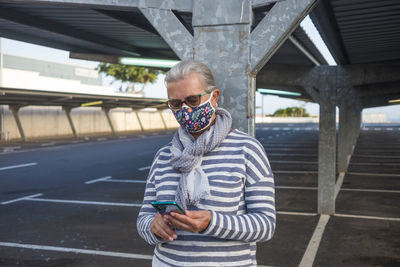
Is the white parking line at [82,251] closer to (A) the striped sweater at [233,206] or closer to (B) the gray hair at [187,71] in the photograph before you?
(A) the striped sweater at [233,206]

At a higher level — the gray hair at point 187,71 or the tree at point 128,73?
the tree at point 128,73

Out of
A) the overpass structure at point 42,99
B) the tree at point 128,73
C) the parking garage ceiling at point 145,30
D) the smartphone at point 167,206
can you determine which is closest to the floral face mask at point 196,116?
the smartphone at point 167,206

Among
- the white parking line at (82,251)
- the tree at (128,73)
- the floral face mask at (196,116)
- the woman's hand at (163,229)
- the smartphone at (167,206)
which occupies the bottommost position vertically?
the white parking line at (82,251)

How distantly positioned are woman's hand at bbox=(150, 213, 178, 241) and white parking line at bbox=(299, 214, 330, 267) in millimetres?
4645

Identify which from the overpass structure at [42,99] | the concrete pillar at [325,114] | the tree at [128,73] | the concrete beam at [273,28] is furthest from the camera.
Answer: the tree at [128,73]

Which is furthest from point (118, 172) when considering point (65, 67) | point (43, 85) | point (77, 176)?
point (65, 67)

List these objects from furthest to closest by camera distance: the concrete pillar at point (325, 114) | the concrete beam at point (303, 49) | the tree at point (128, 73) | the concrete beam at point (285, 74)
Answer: the tree at point (128, 73) → the concrete beam at point (285, 74) → the concrete pillar at point (325, 114) → the concrete beam at point (303, 49)

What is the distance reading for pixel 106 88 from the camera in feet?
196

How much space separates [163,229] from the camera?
216cm

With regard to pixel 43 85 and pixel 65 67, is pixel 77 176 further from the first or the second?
pixel 65 67

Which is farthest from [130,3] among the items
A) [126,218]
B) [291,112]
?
[291,112]

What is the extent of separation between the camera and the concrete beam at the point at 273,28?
3.47 meters

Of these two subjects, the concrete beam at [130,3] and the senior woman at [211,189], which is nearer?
the senior woman at [211,189]

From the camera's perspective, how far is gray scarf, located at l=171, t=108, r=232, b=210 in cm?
216
